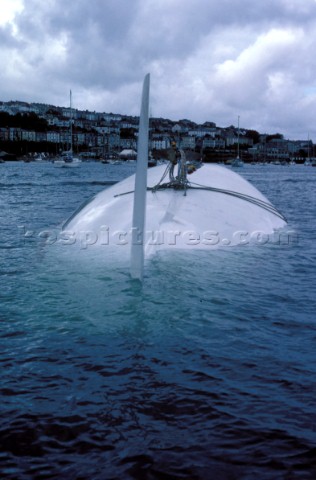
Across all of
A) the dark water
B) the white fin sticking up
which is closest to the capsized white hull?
the dark water

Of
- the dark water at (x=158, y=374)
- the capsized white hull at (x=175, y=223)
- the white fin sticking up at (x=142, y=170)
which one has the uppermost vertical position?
the white fin sticking up at (x=142, y=170)

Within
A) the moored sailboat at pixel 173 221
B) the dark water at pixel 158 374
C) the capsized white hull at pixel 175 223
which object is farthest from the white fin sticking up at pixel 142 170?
the capsized white hull at pixel 175 223

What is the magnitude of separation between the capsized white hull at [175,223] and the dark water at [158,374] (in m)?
1.18

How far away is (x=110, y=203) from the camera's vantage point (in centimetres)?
1353

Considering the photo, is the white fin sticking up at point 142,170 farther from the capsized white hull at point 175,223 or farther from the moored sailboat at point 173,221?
the capsized white hull at point 175,223

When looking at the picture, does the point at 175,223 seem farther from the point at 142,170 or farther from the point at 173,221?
the point at 142,170

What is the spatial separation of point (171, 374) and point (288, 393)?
3.53 ft

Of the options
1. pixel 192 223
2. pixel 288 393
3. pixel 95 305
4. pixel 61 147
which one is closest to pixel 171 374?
pixel 288 393

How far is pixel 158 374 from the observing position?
5105 mm

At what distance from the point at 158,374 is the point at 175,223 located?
587 cm

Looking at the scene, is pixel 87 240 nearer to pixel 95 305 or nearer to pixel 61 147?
pixel 95 305

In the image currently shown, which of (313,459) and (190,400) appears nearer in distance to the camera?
(313,459)

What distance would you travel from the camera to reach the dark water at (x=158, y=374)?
3838mm

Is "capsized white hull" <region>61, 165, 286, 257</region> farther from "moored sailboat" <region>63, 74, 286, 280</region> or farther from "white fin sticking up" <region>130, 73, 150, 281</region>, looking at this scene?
"white fin sticking up" <region>130, 73, 150, 281</region>
